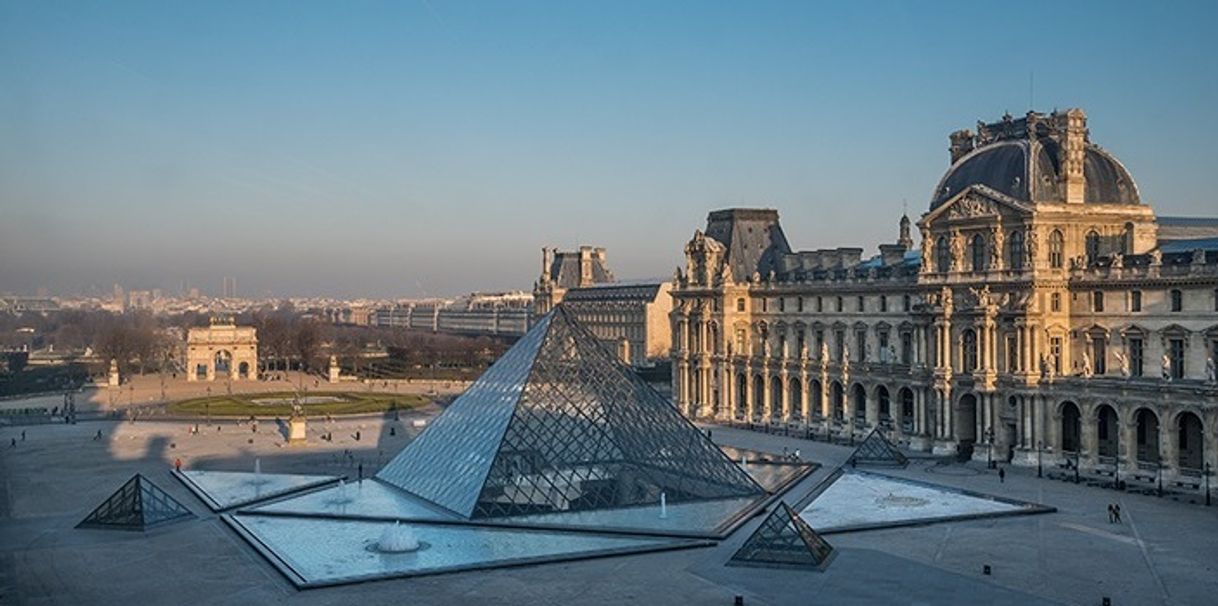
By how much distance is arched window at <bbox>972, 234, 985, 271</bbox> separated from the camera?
2137 inches

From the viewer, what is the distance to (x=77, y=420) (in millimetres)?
76375

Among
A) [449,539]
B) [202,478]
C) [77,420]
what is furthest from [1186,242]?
[77,420]

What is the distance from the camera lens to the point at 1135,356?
4891 cm

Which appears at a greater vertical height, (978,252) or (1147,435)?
(978,252)

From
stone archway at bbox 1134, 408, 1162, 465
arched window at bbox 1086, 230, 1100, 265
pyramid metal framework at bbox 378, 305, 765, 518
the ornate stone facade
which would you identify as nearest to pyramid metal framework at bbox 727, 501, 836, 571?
pyramid metal framework at bbox 378, 305, 765, 518

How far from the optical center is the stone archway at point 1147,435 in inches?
1860

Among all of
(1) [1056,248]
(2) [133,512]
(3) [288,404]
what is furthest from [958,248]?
(3) [288,404]

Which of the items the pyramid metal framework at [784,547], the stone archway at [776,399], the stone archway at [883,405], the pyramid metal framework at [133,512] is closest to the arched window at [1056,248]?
the stone archway at [883,405]

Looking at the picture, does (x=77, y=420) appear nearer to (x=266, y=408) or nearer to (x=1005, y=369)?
(x=266, y=408)

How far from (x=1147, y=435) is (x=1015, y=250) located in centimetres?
949

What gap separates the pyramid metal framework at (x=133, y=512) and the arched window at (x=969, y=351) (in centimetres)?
3310

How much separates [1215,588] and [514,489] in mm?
20166

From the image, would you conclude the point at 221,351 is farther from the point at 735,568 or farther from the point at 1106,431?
the point at 735,568

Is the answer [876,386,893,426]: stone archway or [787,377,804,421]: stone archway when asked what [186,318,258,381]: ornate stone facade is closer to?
[787,377,804,421]: stone archway
